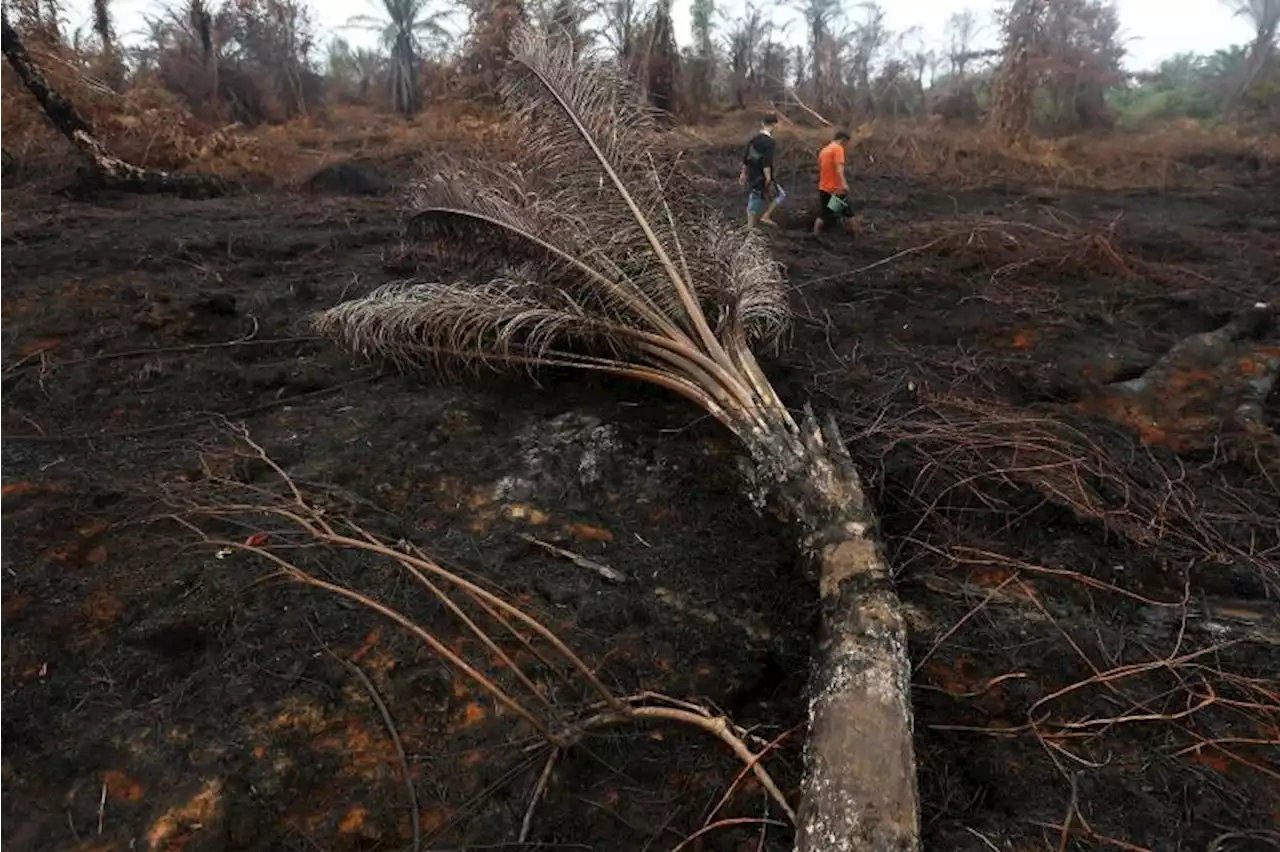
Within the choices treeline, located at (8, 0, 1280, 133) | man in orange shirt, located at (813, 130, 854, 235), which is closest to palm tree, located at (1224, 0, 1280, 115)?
treeline, located at (8, 0, 1280, 133)

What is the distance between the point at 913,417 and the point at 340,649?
342cm

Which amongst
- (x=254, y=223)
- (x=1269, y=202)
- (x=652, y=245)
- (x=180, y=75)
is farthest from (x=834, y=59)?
(x=652, y=245)

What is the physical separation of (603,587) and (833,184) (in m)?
7.27

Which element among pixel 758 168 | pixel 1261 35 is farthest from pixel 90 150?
pixel 1261 35

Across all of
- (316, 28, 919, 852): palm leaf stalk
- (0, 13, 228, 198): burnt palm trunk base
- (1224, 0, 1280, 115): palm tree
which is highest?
(1224, 0, 1280, 115): palm tree

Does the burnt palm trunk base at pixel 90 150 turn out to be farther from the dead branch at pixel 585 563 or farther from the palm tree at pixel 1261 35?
the palm tree at pixel 1261 35

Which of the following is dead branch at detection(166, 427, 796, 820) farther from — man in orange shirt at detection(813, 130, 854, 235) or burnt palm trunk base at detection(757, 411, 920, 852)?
man in orange shirt at detection(813, 130, 854, 235)

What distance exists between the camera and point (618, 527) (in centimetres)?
406

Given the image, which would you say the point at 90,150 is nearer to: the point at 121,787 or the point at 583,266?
the point at 583,266

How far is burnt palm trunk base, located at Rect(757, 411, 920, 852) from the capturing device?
2.41m

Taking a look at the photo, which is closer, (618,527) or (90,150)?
(618,527)

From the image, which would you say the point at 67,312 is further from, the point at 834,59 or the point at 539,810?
the point at 834,59

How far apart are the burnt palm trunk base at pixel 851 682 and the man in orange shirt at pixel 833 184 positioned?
244 inches

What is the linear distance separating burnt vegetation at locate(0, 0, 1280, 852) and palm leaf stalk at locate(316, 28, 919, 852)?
3 cm
